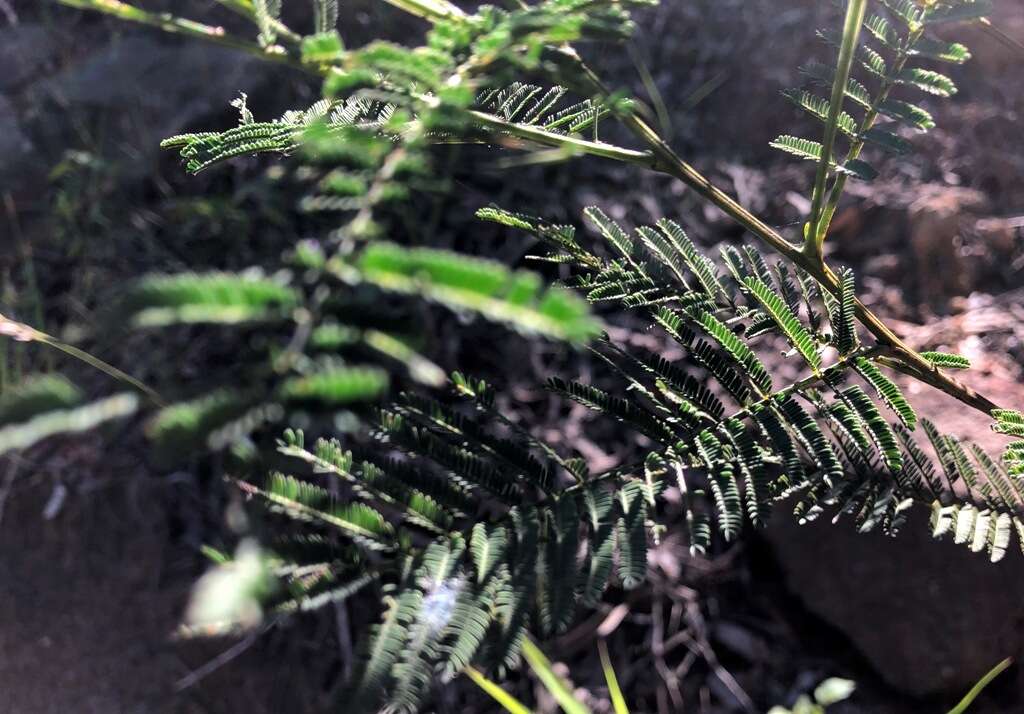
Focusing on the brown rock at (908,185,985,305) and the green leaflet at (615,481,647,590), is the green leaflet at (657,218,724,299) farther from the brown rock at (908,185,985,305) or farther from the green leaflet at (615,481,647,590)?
the brown rock at (908,185,985,305)

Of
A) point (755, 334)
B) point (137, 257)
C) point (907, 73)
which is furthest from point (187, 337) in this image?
point (907, 73)

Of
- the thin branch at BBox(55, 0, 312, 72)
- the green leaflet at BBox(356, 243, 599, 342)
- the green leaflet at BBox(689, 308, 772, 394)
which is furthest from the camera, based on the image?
the green leaflet at BBox(689, 308, 772, 394)

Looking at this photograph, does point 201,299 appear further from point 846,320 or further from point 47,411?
point 846,320

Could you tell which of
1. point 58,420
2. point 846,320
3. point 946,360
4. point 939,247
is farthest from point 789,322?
point 939,247

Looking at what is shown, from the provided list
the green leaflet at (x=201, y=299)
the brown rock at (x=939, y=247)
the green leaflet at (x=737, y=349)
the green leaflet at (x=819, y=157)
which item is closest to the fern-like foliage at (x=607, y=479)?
the green leaflet at (x=737, y=349)

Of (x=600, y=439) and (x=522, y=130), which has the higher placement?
(x=522, y=130)

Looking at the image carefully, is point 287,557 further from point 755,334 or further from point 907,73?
point 907,73

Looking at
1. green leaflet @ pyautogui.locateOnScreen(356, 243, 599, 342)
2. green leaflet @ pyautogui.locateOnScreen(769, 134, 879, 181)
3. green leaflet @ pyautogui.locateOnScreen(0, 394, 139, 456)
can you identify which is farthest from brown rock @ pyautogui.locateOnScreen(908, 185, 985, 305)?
green leaflet @ pyautogui.locateOnScreen(0, 394, 139, 456)

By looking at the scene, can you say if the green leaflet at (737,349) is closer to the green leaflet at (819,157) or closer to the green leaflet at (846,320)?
the green leaflet at (846,320)
